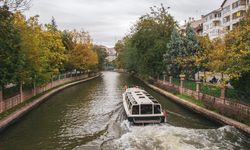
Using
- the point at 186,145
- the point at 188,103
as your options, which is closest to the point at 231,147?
the point at 186,145

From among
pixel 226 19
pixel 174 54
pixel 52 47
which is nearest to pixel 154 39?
pixel 174 54

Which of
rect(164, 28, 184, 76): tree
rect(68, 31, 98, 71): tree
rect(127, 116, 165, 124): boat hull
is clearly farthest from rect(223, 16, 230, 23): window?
rect(127, 116, 165, 124): boat hull

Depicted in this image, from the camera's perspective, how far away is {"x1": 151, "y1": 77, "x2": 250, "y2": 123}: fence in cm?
1948

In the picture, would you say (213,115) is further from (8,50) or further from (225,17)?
(225,17)

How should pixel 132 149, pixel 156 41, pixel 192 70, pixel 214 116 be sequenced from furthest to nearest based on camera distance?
pixel 156 41
pixel 192 70
pixel 214 116
pixel 132 149

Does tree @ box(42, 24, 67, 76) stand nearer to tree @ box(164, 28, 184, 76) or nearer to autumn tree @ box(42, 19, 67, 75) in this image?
autumn tree @ box(42, 19, 67, 75)

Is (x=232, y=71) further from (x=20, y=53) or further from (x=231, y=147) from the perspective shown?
(x=20, y=53)

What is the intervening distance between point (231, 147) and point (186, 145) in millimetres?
2536

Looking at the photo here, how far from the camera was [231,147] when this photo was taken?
610 inches

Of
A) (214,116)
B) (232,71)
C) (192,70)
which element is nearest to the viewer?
(232,71)

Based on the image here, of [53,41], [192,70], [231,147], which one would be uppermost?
[53,41]

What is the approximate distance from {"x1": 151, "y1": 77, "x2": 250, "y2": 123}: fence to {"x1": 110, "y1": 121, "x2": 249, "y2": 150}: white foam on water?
71.6 inches

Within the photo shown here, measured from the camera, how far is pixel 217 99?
2375cm

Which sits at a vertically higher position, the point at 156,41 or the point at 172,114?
the point at 156,41
